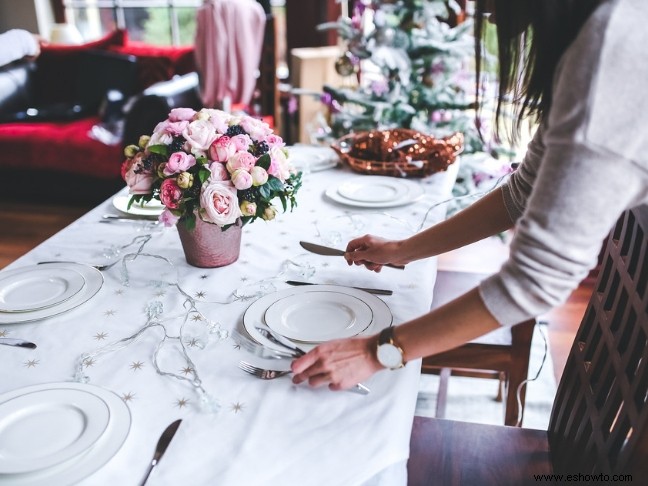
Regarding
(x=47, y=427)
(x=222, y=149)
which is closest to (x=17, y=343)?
(x=47, y=427)

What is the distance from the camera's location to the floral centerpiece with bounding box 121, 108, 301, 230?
0.98 meters

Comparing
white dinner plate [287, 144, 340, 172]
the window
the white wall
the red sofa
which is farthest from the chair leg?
the white wall

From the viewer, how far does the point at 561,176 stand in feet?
1.96

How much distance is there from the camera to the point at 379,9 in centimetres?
272

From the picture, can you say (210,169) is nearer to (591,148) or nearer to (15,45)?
(591,148)

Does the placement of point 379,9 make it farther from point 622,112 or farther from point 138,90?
point 622,112

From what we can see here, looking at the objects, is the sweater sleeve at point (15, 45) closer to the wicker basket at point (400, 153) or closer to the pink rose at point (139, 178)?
the pink rose at point (139, 178)

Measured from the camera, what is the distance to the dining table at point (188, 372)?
2.13ft

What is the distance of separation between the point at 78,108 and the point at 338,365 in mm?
3893

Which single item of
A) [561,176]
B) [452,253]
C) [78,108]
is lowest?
→ [452,253]

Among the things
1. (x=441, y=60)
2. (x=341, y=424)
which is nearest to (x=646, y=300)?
(x=341, y=424)

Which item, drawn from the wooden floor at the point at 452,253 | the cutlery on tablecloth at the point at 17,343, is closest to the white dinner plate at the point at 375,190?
the cutlery on tablecloth at the point at 17,343

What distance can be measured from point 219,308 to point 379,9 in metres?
2.19

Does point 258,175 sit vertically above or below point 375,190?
above
